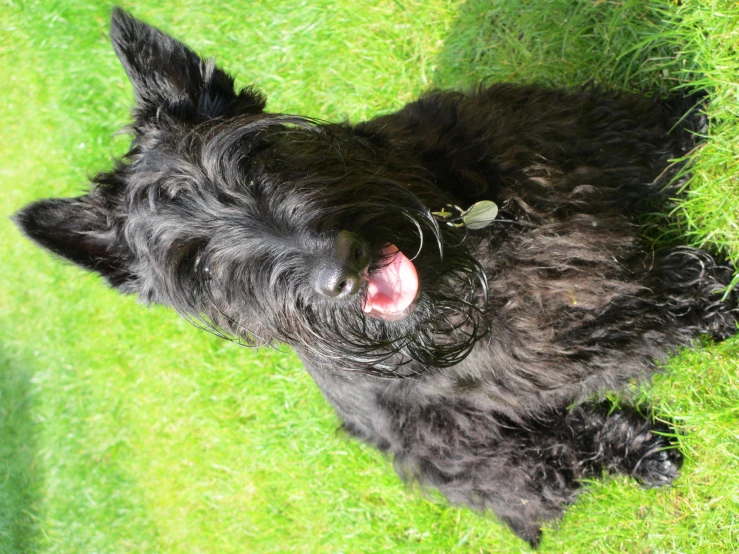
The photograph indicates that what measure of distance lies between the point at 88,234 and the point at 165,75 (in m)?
0.78

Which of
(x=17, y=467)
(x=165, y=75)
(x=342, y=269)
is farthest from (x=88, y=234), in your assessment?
(x=17, y=467)

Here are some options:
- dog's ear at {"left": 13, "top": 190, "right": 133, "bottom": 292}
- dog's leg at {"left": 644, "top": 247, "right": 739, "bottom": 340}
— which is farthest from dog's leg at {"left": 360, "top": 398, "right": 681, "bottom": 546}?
dog's ear at {"left": 13, "top": 190, "right": 133, "bottom": 292}

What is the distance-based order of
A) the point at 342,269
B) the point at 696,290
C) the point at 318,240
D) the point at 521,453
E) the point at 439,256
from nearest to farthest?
1. the point at 342,269
2. the point at 318,240
3. the point at 439,256
4. the point at 696,290
5. the point at 521,453

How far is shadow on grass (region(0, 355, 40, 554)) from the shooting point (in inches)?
225

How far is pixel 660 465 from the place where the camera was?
3365 mm

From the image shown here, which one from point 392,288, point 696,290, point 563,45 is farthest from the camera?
point 563,45

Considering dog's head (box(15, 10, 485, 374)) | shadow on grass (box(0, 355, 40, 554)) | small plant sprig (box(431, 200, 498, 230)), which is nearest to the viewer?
dog's head (box(15, 10, 485, 374))

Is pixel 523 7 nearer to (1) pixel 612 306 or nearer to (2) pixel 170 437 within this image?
(1) pixel 612 306

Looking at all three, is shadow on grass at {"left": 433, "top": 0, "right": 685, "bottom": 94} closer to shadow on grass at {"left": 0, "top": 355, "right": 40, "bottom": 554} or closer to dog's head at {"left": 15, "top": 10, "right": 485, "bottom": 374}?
dog's head at {"left": 15, "top": 10, "right": 485, "bottom": 374}

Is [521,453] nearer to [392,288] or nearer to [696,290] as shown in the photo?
[696,290]

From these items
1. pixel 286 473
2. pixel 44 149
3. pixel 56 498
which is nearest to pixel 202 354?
pixel 286 473

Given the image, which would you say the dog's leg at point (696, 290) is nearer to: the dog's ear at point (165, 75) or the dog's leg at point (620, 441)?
the dog's leg at point (620, 441)

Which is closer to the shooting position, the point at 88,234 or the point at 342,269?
the point at 342,269

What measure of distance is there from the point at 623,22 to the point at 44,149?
17.1 ft
